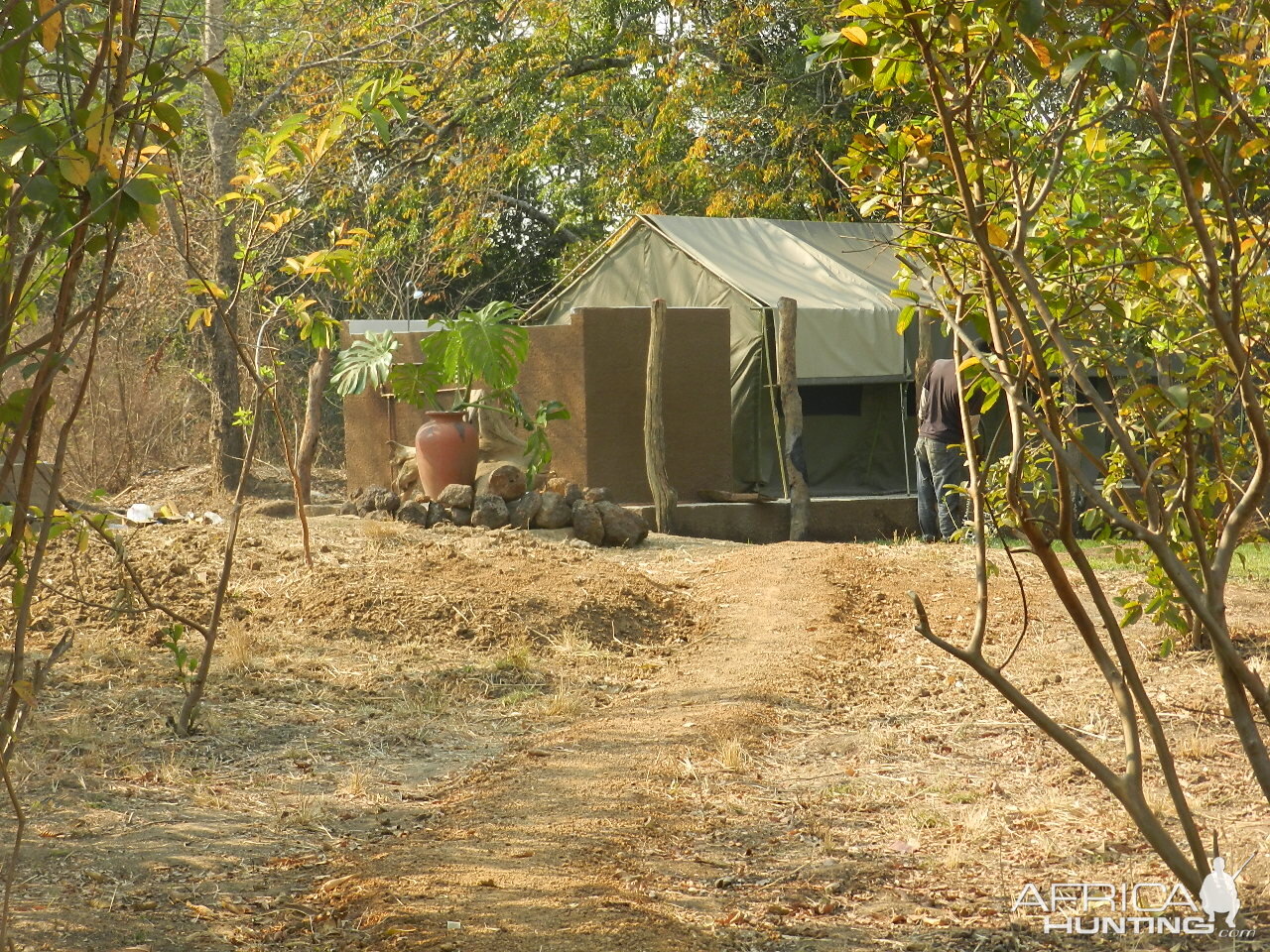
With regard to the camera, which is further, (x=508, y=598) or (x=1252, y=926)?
(x=508, y=598)

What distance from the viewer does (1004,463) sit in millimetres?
5297

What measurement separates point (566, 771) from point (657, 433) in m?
7.36

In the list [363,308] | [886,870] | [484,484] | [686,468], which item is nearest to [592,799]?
[886,870]

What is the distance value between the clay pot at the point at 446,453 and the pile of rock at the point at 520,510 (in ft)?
0.62

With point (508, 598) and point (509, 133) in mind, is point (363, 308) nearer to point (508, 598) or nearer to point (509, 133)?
point (509, 133)

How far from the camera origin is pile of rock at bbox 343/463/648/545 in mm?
10500

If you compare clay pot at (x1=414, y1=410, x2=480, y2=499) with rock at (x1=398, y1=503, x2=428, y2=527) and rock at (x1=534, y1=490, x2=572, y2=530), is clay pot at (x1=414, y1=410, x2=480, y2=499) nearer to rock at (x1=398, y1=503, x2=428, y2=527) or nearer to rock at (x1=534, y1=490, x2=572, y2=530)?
rock at (x1=398, y1=503, x2=428, y2=527)

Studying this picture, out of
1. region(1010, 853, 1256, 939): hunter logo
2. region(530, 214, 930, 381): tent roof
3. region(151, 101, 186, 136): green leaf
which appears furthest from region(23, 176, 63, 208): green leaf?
region(530, 214, 930, 381): tent roof

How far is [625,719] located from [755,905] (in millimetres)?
2015

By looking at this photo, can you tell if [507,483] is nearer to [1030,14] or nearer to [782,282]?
[782,282]

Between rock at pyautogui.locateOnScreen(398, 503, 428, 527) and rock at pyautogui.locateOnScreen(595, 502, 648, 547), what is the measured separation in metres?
1.55

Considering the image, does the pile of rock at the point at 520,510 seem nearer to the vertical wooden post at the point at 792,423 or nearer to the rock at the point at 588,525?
the rock at the point at 588,525

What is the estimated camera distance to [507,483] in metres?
11.1

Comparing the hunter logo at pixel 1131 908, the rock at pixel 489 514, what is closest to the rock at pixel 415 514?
the rock at pixel 489 514
